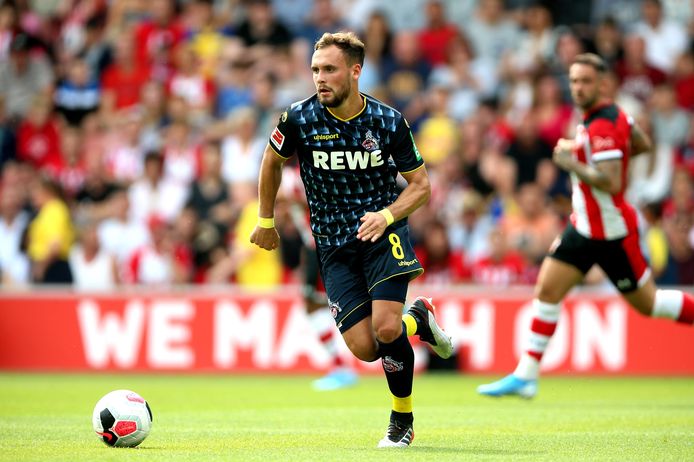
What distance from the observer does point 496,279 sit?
16.5 m

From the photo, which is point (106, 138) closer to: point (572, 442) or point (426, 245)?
point (426, 245)

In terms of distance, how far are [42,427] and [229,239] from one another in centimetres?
857

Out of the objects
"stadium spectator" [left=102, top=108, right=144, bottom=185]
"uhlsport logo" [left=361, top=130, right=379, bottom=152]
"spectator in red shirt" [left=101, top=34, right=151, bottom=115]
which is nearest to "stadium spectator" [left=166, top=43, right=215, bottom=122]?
"spectator in red shirt" [left=101, top=34, right=151, bottom=115]

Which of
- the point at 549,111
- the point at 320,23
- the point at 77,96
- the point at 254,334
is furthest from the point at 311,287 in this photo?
the point at 77,96

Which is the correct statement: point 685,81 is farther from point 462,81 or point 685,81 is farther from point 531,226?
point 531,226

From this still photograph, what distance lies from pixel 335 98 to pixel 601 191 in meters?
3.30

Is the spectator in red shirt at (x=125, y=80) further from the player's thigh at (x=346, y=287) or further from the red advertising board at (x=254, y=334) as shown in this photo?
the player's thigh at (x=346, y=287)

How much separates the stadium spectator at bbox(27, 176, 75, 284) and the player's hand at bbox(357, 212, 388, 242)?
1036 cm

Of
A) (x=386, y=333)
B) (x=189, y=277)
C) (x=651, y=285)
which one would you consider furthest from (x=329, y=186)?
(x=189, y=277)

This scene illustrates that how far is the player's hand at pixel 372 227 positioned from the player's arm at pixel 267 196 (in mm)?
721

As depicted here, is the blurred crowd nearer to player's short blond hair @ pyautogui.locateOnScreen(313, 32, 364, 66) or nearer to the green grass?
the green grass

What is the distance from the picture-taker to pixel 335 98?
7.86 metres

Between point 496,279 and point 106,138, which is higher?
point 106,138

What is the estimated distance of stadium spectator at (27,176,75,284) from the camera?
17.4 meters
